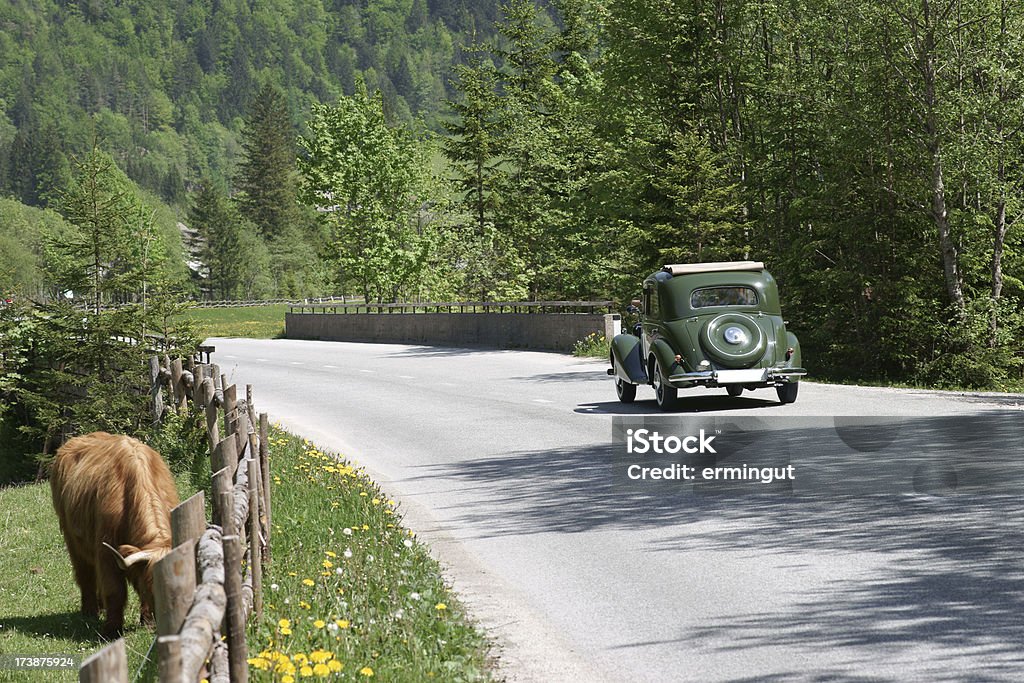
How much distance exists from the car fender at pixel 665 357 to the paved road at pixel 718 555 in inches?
29.1

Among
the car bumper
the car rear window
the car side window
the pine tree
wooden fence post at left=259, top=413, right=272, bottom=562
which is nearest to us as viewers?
wooden fence post at left=259, top=413, right=272, bottom=562

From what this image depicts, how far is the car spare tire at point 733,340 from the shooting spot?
57.1 feet

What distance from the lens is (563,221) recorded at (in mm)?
43438

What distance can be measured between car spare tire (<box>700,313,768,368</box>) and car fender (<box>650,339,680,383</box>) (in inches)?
19.0

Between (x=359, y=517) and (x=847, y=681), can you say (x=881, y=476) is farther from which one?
(x=847, y=681)

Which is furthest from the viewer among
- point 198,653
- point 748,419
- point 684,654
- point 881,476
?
point 748,419

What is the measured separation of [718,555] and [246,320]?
84036 millimetres

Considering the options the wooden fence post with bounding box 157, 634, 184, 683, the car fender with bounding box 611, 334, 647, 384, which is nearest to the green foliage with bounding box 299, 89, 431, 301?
the car fender with bounding box 611, 334, 647, 384

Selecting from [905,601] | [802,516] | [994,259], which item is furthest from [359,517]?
[994,259]

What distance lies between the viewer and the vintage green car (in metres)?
17.3

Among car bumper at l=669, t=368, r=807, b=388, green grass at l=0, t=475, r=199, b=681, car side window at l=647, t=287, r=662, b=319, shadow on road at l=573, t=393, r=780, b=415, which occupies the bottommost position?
green grass at l=0, t=475, r=199, b=681

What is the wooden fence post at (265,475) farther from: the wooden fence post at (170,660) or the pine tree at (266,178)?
the pine tree at (266,178)

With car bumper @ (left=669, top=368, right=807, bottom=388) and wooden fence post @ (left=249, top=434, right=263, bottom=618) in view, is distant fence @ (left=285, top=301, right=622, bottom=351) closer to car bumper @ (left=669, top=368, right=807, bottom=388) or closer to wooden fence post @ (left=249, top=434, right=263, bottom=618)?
car bumper @ (left=669, top=368, right=807, bottom=388)

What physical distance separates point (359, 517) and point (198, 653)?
6.27m
